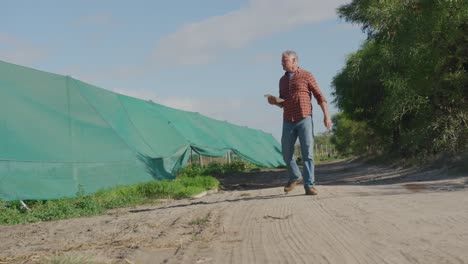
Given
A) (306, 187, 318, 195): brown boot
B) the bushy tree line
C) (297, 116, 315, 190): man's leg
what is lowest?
(306, 187, 318, 195): brown boot

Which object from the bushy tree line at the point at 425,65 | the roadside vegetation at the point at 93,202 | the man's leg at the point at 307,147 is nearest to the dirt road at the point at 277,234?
the man's leg at the point at 307,147

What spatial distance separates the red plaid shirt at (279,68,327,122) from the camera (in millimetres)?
6723

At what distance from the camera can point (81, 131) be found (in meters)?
9.41

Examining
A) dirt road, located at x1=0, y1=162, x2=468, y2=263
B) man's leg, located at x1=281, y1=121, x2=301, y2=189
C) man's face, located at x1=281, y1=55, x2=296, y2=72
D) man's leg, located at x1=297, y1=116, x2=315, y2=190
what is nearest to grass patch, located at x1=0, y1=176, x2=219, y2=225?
dirt road, located at x1=0, y1=162, x2=468, y2=263

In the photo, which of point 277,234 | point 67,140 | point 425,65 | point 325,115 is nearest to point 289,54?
point 325,115

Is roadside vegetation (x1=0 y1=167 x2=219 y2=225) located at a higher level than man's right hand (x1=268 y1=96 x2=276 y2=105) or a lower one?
lower

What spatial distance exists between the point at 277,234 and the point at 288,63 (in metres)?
3.09

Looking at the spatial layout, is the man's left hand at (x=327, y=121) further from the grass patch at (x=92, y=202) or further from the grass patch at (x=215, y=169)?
the grass patch at (x=215, y=169)

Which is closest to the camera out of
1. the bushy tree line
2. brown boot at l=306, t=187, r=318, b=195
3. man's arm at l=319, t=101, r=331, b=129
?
brown boot at l=306, t=187, r=318, b=195

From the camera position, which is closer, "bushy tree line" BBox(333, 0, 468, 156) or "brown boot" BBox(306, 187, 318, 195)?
"brown boot" BBox(306, 187, 318, 195)

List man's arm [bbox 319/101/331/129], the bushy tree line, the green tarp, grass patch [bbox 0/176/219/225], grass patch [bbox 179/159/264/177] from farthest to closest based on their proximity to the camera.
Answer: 1. grass patch [bbox 179/159/264/177]
2. the bushy tree line
3. the green tarp
4. grass patch [bbox 0/176/219/225]
5. man's arm [bbox 319/101/331/129]

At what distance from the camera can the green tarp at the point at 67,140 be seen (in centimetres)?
775

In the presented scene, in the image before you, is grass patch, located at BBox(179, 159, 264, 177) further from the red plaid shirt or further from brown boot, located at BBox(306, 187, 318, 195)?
brown boot, located at BBox(306, 187, 318, 195)

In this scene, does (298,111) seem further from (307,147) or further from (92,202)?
(92,202)
